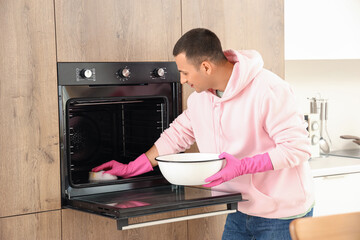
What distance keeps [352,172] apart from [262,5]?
103 centimetres

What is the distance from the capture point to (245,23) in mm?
2516

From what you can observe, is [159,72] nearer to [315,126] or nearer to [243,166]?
[243,166]

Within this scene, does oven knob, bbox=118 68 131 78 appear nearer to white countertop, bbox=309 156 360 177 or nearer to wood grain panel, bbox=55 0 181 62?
wood grain panel, bbox=55 0 181 62

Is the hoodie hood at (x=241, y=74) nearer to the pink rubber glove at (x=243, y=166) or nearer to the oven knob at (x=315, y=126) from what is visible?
the pink rubber glove at (x=243, y=166)

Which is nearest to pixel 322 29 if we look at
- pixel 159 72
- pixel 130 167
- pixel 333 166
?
pixel 333 166

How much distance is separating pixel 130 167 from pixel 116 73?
363 mm

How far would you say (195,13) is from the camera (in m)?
2.37

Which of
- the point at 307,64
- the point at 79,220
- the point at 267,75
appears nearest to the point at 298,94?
the point at 307,64

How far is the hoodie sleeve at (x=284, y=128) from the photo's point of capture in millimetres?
1858

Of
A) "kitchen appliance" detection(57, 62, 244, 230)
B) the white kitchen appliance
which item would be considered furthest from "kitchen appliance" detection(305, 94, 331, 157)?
"kitchen appliance" detection(57, 62, 244, 230)

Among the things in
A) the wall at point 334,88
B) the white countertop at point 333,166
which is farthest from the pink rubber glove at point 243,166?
the wall at point 334,88

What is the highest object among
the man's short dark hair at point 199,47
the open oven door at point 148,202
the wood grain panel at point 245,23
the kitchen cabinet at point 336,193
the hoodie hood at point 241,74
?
the wood grain panel at point 245,23

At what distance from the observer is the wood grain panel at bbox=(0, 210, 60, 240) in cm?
196

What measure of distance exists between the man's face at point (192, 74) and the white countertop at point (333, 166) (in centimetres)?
108
